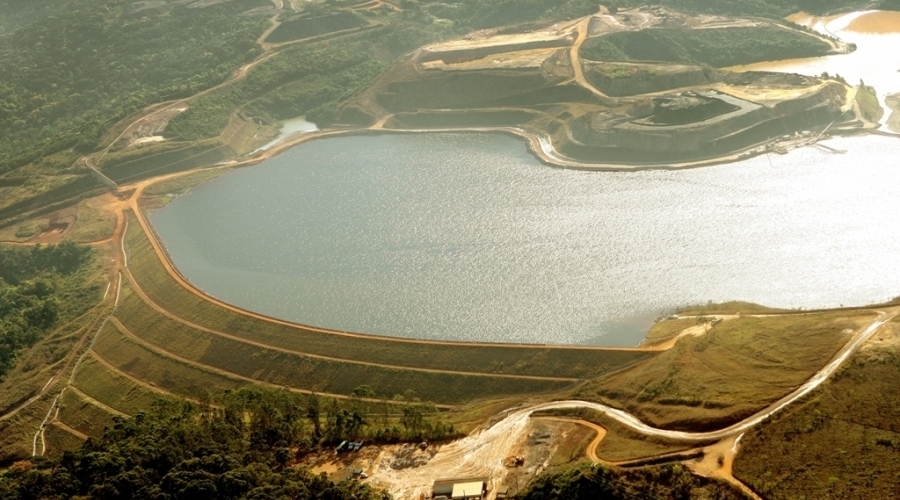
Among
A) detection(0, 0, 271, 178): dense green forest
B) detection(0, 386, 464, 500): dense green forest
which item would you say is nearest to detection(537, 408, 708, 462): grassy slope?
detection(0, 386, 464, 500): dense green forest

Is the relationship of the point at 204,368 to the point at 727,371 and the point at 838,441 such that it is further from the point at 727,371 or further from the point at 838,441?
the point at 838,441

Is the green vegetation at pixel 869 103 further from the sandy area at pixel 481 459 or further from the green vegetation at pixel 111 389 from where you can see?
the green vegetation at pixel 111 389

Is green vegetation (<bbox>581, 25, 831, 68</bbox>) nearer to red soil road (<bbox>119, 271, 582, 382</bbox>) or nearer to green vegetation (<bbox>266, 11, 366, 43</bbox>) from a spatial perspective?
green vegetation (<bbox>266, 11, 366, 43</bbox>)

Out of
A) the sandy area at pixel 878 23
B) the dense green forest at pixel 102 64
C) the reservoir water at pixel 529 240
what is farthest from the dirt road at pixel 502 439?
the sandy area at pixel 878 23

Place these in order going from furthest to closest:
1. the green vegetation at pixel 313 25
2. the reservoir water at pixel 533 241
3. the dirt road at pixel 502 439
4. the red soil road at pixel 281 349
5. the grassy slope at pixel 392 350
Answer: the green vegetation at pixel 313 25 < the reservoir water at pixel 533 241 < the red soil road at pixel 281 349 < the grassy slope at pixel 392 350 < the dirt road at pixel 502 439

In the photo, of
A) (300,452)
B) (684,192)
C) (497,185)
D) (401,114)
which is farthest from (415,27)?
(300,452)

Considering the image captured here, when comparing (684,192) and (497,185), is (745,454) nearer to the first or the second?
(684,192)
